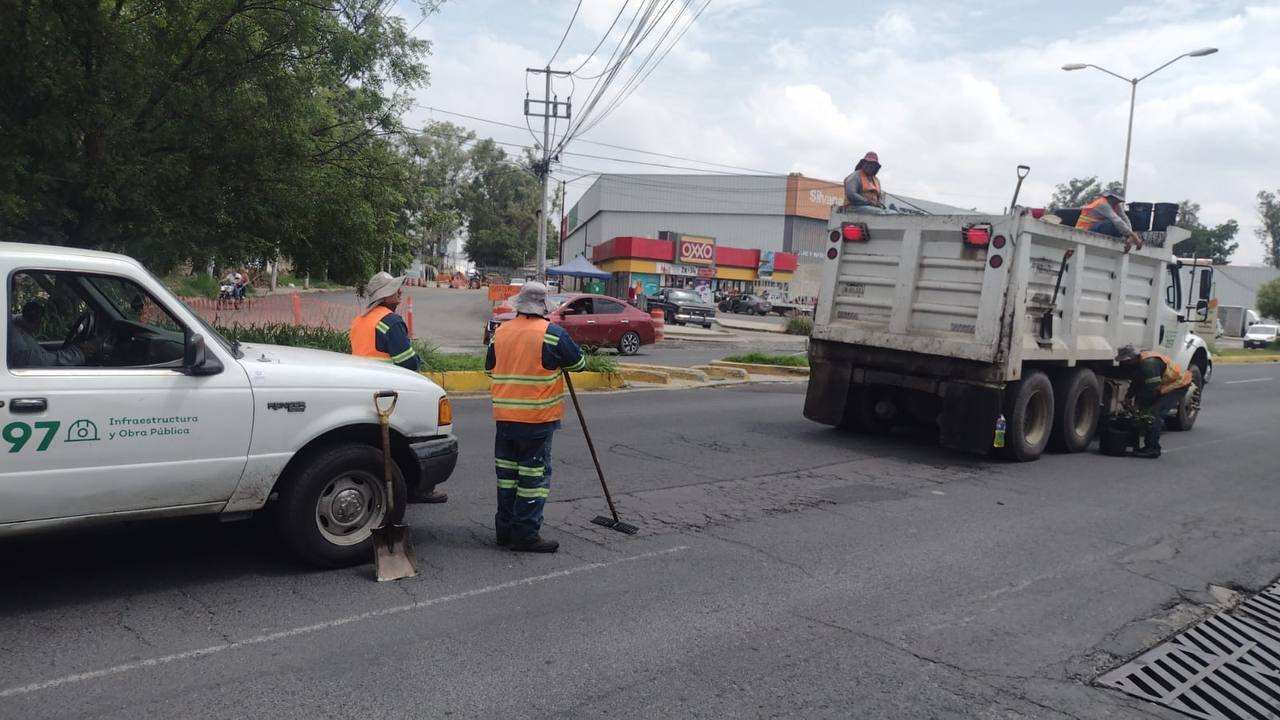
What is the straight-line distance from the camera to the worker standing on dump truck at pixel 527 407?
5684mm

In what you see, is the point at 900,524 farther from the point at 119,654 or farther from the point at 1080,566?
the point at 119,654

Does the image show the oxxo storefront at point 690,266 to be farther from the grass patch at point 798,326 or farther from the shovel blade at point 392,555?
the shovel blade at point 392,555

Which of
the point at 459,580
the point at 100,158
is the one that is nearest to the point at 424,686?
the point at 459,580

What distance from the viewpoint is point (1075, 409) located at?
432 inches

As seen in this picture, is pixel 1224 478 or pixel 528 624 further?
pixel 1224 478

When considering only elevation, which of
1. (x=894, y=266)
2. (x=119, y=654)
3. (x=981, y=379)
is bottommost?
(x=119, y=654)

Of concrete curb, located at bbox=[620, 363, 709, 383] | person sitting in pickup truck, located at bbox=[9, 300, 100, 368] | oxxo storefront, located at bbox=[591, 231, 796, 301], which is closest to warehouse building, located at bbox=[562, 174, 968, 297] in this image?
oxxo storefront, located at bbox=[591, 231, 796, 301]

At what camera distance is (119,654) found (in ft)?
13.2

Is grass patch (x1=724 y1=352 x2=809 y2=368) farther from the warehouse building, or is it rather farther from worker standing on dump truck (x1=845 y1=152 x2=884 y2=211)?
the warehouse building

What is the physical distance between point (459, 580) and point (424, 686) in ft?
4.56

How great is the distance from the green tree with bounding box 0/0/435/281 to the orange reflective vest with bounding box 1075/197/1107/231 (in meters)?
8.55

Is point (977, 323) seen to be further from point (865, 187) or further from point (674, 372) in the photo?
point (674, 372)

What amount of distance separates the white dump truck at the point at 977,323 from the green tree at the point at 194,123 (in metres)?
6.44

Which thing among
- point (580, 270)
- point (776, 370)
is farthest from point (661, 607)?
point (580, 270)
